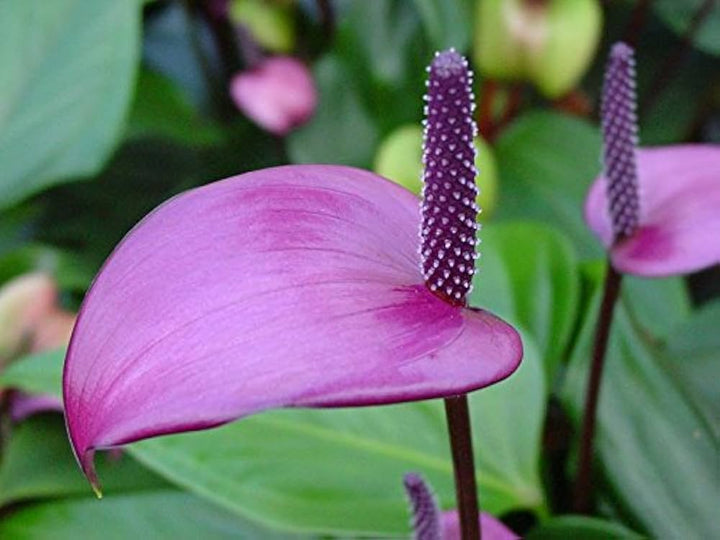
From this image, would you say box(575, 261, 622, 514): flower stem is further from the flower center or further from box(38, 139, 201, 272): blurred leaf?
box(38, 139, 201, 272): blurred leaf

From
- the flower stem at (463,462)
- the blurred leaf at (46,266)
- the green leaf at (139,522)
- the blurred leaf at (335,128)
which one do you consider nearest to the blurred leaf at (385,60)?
the blurred leaf at (335,128)

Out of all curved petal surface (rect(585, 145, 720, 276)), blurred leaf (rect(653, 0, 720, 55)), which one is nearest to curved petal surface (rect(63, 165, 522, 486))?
curved petal surface (rect(585, 145, 720, 276))

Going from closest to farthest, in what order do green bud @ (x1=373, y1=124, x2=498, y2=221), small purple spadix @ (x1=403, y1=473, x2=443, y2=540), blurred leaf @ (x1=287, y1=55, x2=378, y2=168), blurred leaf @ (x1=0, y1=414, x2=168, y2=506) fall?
1. small purple spadix @ (x1=403, y1=473, x2=443, y2=540)
2. blurred leaf @ (x1=0, y1=414, x2=168, y2=506)
3. green bud @ (x1=373, y1=124, x2=498, y2=221)
4. blurred leaf @ (x1=287, y1=55, x2=378, y2=168)

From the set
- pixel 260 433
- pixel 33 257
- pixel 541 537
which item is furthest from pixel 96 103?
pixel 541 537

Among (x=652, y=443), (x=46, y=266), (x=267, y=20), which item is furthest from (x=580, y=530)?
(x=267, y=20)

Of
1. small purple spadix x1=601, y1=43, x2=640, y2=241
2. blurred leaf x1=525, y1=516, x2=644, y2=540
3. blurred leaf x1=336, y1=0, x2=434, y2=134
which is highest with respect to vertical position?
small purple spadix x1=601, y1=43, x2=640, y2=241
